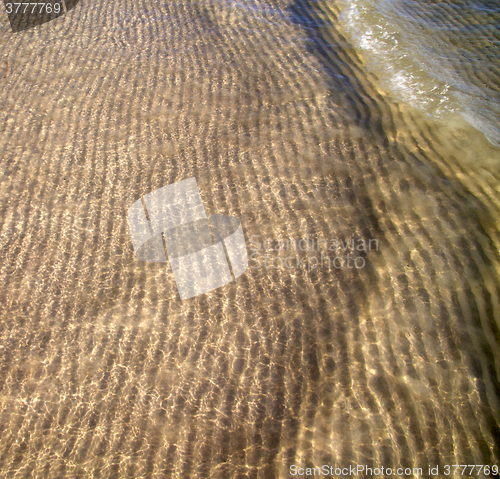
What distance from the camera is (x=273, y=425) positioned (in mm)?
2486

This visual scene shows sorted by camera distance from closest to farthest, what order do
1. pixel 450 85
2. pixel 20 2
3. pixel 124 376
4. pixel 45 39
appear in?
1. pixel 124 376
2. pixel 450 85
3. pixel 45 39
4. pixel 20 2

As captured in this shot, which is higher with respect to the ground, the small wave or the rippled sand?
the small wave

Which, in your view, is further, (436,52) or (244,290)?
(436,52)

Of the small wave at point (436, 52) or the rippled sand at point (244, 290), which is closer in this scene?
the rippled sand at point (244, 290)

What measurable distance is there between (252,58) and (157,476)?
4.97 metres

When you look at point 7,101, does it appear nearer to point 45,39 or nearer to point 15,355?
point 45,39

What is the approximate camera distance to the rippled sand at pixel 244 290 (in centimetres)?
243

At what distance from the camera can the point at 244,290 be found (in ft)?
10.1

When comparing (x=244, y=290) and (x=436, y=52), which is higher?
(x=436, y=52)

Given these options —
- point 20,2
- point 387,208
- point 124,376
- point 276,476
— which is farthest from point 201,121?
point 20,2

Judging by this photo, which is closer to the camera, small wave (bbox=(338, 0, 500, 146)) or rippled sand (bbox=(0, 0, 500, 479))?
rippled sand (bbox=(0, 0, 500, 479))

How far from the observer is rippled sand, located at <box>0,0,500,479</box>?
2.43 meters

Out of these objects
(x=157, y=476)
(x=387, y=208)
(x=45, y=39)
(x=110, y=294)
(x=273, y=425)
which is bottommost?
(x=157, y=476)

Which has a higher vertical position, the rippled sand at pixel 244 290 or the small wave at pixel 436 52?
the small wave at pixel 436 52
